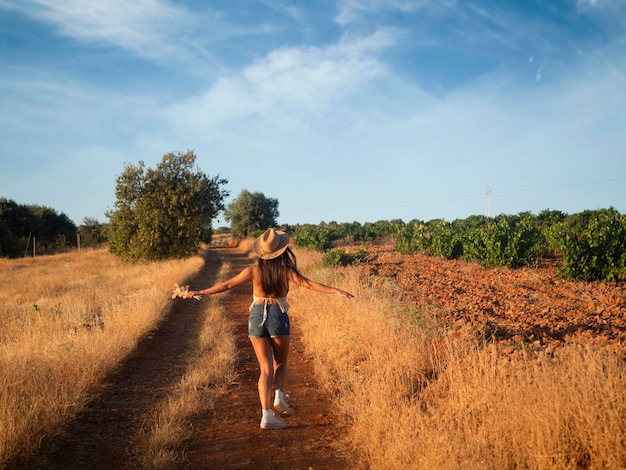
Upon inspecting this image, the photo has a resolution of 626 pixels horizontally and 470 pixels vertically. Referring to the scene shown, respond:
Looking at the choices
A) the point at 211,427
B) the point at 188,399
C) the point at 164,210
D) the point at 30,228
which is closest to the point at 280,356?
the point at 211,427

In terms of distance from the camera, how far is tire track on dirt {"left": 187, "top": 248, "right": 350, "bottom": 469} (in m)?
4.21

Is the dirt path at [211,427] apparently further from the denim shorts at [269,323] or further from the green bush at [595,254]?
the green bush at [595,254]

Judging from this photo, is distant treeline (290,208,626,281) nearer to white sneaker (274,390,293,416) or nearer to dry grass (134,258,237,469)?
dry grass (134,258,237,469)

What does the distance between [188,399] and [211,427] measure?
59 cm

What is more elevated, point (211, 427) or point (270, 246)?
point (270, 246)

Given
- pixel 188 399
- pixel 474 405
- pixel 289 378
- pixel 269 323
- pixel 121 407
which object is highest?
pixel 269 323

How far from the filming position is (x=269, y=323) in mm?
4934

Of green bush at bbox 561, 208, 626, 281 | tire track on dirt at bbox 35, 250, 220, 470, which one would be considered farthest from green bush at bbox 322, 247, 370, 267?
tire track on dirt at bbox 35, 250, 220, 470

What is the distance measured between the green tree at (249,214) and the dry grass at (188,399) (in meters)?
54.3

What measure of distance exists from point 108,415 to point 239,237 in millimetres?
60304

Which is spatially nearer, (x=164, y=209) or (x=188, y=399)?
(x=188, y=399)

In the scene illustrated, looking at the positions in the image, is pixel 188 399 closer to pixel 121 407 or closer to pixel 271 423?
pixel 121 407

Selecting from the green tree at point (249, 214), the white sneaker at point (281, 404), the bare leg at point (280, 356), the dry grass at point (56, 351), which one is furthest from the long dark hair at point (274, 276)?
the green tree at point (249, 214)

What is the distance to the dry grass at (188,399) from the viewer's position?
4086 mm
